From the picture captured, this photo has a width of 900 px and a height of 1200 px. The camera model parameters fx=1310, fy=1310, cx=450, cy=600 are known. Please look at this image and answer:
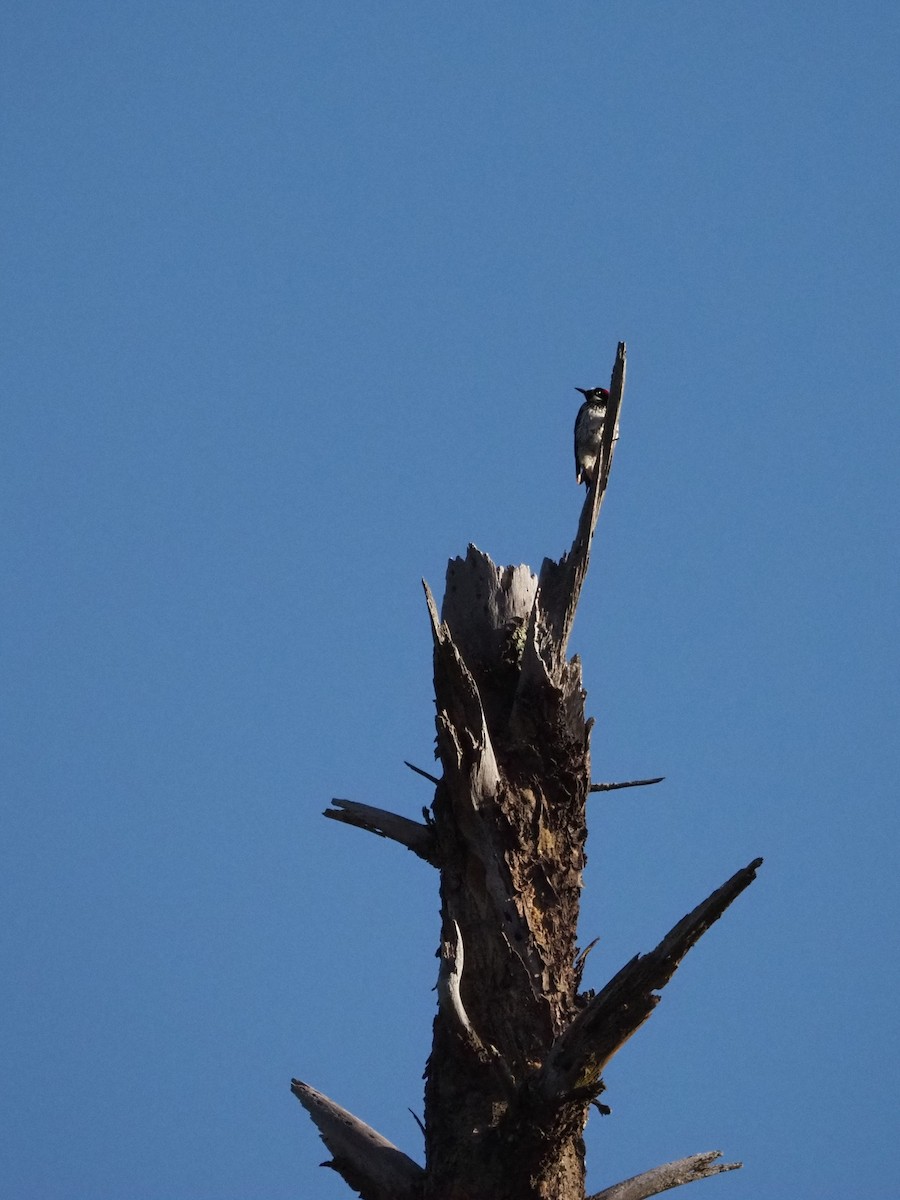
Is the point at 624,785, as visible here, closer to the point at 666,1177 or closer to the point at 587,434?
the point at 666,1177

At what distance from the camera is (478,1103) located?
18.1 ft

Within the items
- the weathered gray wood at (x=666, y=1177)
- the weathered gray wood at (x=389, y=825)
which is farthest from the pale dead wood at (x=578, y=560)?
the weathered gray wood at (x=666, y=1177)

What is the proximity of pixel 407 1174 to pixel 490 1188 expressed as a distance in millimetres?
437

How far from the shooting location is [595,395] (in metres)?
13.0

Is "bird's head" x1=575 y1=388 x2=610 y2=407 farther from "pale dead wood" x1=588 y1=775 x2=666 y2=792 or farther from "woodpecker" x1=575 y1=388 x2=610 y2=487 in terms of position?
"pale dead wood" x1=588 y1=775 x2=666 y2=792

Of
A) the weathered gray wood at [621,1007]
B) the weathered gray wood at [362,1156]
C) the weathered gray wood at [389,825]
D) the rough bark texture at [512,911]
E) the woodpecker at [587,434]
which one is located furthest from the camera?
the woodpecker at [587,434]

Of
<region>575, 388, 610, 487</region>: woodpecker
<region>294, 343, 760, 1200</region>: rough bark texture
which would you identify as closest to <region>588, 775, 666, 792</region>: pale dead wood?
<region>294, 343, 760, 1200</region>: rough bark texture

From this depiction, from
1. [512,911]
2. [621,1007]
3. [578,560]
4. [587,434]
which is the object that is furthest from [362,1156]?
[587,434]

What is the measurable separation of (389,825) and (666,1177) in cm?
205

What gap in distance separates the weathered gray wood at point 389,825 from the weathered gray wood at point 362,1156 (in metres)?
1.22

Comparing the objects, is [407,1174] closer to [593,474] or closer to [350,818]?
[350,818]

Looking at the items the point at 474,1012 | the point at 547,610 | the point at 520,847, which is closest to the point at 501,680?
the point at 547,610

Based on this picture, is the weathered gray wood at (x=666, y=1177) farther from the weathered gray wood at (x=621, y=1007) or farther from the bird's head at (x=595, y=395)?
the bird's head at (x=595, y=395)

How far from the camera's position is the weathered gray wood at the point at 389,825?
6445 mm
